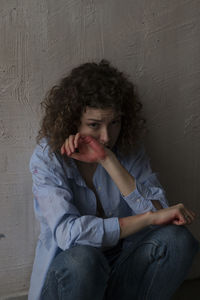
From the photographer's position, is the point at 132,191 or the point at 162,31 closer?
the point at 132,191

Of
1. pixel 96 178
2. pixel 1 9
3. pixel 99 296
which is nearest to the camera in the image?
pixel 99 296

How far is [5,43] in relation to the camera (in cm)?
145

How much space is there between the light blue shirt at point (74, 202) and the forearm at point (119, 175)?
0.02 metres

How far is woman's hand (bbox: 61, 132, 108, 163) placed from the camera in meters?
1.41

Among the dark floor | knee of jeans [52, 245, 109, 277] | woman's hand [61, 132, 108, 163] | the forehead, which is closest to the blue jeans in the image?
knee of jeans [52, 245, 109, 277]

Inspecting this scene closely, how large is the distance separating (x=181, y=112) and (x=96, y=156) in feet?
1.72

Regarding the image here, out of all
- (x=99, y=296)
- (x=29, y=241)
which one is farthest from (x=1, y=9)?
(x=99, y=296)

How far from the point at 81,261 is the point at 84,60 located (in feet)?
2.49

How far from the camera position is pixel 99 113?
55.4 inches

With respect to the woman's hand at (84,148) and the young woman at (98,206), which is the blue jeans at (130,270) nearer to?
the young woman at (98,206)

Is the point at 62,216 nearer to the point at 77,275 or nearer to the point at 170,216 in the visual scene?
A: the point at 77,275

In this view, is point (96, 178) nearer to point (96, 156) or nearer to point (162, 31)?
point (96, 156)

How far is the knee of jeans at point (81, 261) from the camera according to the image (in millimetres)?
1255

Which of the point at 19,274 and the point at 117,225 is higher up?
the point at 117,225
